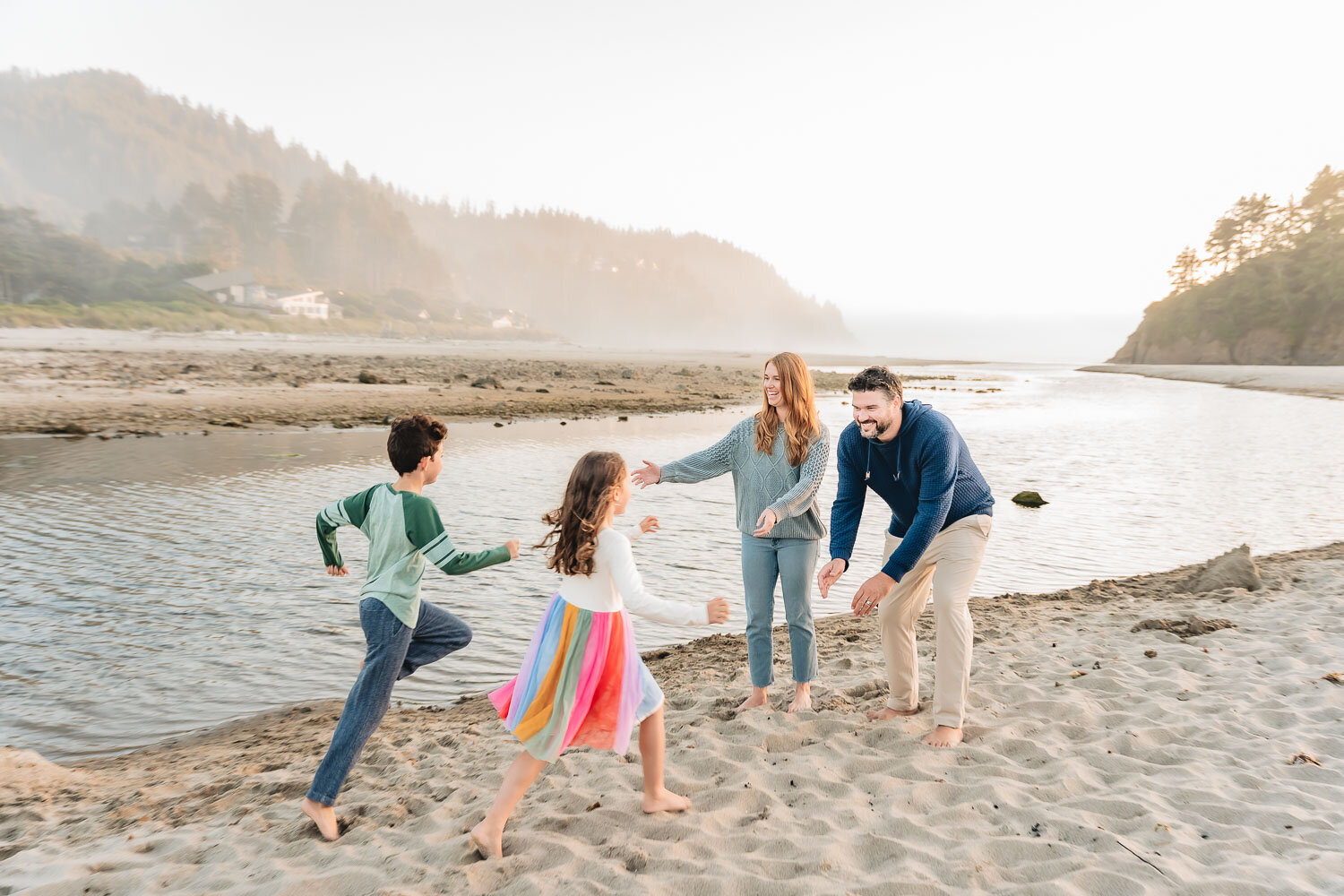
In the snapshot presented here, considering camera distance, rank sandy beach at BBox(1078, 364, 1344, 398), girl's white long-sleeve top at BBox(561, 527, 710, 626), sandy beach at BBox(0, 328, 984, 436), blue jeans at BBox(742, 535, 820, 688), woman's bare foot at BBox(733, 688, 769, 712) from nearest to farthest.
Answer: girl's white long-sleeve top at BBox(561, 527, 710, 626) < blue jeans at BBox(742, 535, 820, 688) < woman's bare foot at BBox(733, 688, 769, 712) < sandy beach at BBox(0, 328, 984, 436) < sandy beach at BBox(1078, 364, 1344, 398)

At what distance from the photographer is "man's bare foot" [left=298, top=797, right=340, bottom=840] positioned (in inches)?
135

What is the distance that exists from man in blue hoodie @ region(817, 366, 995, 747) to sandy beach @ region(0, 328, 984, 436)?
1683 cm

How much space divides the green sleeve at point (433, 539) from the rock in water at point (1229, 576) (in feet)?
24.1

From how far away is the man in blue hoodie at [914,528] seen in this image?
13.6ft

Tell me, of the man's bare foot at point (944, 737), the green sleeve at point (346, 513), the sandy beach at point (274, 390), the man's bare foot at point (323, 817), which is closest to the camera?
the man's bare foot at point (323, 817)

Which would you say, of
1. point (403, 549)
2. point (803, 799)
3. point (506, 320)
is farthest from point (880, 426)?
point (506, 320)

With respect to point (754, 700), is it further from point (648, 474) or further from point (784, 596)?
point (648, 474)

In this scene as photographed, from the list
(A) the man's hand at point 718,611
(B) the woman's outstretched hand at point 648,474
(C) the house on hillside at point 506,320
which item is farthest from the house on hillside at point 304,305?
(A) the man's hand at point 718,611

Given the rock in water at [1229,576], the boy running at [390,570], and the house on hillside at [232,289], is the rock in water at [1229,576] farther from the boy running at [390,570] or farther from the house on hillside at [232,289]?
the house on hillside at [232,289]

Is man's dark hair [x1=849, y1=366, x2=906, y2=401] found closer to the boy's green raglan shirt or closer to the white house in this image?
the boy's green raglan shirt

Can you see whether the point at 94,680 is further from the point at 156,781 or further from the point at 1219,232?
the point at 1219,232

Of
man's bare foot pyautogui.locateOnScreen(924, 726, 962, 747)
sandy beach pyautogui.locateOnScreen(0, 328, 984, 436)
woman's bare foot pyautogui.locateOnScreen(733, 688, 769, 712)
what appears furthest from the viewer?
sandy beach pyautogui.locateOnScreen(0, 328, 984, 436)

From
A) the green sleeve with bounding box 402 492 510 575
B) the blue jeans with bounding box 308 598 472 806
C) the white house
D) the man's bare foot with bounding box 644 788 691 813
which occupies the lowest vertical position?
the man's bare foot with bounding box 644 788 691 813

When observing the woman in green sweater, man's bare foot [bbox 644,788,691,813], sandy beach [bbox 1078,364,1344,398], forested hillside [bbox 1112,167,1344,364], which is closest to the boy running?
man's bare foot [bbox 644,788,691,813]
